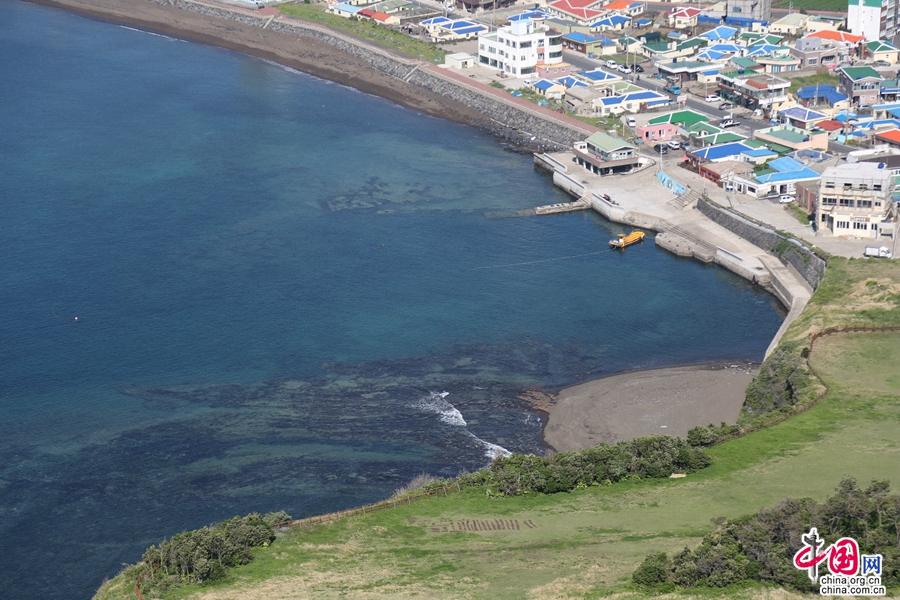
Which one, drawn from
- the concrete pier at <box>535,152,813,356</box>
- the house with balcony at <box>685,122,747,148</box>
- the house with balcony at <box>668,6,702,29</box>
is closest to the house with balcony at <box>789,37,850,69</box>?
the house with balcony at <box>668,6,702,29</box>

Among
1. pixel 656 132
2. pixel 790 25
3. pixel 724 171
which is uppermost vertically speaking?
pixel 790 25

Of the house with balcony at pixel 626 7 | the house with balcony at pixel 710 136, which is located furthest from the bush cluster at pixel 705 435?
the house with balcony at pixel 626 7

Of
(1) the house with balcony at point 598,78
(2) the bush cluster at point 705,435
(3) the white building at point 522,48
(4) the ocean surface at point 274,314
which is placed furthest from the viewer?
(3) the white building at point 522,48

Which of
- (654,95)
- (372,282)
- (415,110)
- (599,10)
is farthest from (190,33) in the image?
(372,282)

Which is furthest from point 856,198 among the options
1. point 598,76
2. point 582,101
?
point 598,76

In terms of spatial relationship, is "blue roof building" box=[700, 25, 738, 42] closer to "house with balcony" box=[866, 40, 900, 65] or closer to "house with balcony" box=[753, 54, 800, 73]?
"house with balcony" box=[753, 54, 800, 73]

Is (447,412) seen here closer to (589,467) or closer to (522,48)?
(589,467)

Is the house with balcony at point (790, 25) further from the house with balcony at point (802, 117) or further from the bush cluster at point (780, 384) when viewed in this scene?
the bush cluster at point (780, 384)
